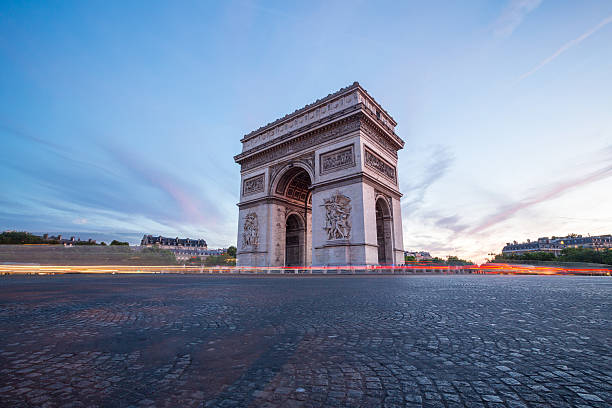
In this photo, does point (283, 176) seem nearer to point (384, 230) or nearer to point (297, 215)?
point (297, 215)

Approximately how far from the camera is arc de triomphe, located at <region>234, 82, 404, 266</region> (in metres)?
16.6

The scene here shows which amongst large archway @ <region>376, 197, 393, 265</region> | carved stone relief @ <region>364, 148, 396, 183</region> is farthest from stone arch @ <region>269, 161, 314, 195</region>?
large archway @ <region>376, 197, 393, 265</region>

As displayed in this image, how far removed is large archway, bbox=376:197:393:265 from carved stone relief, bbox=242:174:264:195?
890cm

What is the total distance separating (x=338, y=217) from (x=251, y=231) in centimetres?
743

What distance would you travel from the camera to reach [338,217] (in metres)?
16.9

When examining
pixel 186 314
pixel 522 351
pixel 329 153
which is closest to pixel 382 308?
pixel 522 351

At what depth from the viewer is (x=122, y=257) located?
24.8 metres

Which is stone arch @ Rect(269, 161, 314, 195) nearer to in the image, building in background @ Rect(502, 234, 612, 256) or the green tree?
the green tree

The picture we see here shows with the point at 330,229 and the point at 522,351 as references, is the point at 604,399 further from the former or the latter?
the point at 330,229

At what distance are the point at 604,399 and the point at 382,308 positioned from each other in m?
1.93

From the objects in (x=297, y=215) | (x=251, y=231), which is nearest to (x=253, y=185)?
(x=251, y=231)

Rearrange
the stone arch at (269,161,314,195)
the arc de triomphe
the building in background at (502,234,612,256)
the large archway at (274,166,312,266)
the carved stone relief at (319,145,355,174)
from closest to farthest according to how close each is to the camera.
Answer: the arc de triomphe → the carved stone relief at (319,145,355,174) → the stone arch at (269,161,314,195) → the large archway at (274,166,312,266) → the building in background at (502,234,612,256)

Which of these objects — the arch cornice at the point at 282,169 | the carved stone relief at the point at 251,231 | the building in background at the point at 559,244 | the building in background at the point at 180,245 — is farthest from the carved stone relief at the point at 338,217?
the building in background at the point at 559,244

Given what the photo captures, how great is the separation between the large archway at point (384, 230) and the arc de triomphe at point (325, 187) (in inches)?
2.6
